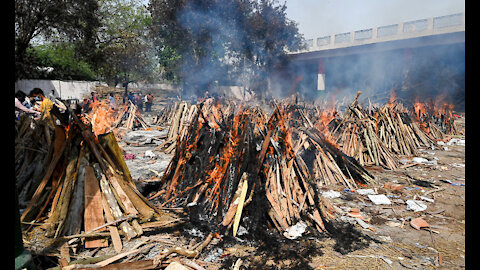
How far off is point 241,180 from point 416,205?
3.32 metres

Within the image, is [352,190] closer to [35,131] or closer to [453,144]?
[35,131]

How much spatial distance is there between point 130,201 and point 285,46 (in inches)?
998

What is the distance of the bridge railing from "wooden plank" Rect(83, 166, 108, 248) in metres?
22.7

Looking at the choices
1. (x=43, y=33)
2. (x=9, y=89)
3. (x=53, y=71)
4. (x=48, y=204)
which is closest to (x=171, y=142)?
(x=48, y=204)

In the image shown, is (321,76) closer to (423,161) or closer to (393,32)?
(393,32)

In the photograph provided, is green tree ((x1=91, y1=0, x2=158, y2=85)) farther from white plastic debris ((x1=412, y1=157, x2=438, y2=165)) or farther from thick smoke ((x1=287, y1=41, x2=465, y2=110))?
white plastic debris ((x1=412, y1=157, x2=438, y2=165))

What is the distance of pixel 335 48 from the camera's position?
2425 centimetres

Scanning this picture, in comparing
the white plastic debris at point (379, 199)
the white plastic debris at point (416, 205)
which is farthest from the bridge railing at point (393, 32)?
the white plastic debris at point (379, 199)

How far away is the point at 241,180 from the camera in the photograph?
12.7ft

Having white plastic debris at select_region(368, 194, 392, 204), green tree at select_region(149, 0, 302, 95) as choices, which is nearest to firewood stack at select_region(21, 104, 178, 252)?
white plastic debris at select_region(368, 194, 392, 204)

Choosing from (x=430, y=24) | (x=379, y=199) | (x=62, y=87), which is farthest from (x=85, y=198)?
(x=62, y=87)

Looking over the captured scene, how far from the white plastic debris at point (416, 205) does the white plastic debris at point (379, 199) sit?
32cm

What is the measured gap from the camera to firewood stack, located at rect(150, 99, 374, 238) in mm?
3748

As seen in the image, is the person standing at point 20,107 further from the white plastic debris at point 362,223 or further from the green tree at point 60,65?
the green tree at point 60,65
